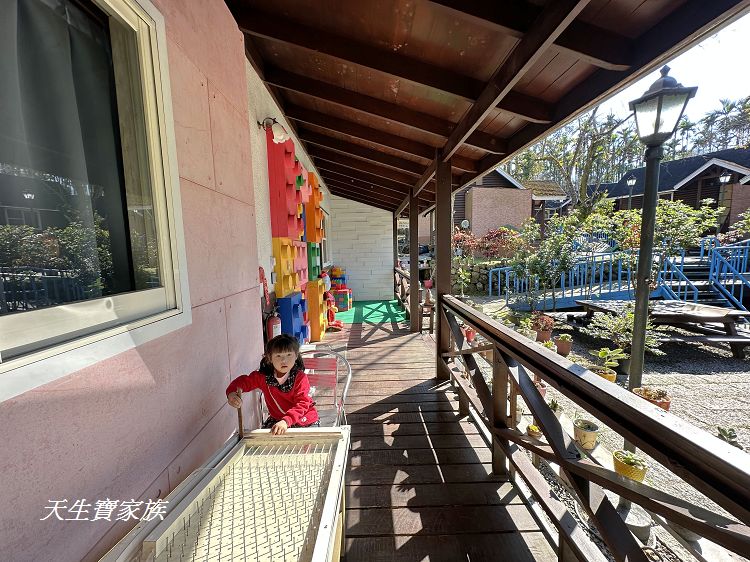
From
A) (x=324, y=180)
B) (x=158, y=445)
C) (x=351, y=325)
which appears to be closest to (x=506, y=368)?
(x=158, y=445)

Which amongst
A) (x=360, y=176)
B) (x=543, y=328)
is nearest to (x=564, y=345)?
(x=543, y=328)

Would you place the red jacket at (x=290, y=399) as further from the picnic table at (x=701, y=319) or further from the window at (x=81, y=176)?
the picnic table at (x=701, y=319)

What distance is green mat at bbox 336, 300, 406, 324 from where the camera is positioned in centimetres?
592

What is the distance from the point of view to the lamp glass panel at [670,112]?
2168mm

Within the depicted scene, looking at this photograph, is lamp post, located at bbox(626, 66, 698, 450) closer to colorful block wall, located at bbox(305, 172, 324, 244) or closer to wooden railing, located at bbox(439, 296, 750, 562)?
wooden railing, located at bbox(439, 296, 750, 562)

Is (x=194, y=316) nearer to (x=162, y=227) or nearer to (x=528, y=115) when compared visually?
(x=162, y=227)

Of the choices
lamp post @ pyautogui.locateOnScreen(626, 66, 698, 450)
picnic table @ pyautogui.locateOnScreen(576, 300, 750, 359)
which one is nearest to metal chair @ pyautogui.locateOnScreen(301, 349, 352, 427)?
lamp post @ pyautogui.locateOnScreen(626, 66, 698, 450)

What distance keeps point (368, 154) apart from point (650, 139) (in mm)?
2613

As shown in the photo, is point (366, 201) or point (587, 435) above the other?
point (366, 201)

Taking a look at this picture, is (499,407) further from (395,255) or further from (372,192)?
(395,255)

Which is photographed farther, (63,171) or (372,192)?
(372,192)

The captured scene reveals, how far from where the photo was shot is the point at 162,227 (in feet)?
3.57

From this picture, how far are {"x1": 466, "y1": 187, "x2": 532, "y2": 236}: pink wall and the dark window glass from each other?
52.8 feet

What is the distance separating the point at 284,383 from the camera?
1.57 m
